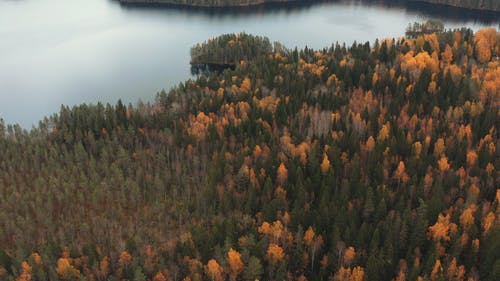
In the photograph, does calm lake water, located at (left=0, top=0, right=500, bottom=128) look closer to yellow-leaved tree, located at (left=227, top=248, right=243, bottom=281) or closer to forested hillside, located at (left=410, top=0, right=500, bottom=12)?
forested hillside, located at (left=410, top=0, right=500, bottom=12)

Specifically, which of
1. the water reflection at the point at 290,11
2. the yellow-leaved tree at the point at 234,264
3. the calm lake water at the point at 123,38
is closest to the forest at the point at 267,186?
the yellow-leaved tree at the point at 234,264

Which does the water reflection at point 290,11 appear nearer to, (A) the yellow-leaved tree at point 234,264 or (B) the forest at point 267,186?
(B) the forest at point 267,186

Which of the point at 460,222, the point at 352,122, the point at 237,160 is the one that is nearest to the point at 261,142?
the point at 237,160

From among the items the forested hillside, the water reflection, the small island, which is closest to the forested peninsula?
the forested hillside

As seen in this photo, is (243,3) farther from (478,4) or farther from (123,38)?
(478,4)

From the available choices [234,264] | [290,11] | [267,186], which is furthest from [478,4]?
[234,264]

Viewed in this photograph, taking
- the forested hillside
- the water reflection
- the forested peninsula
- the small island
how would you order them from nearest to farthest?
the small island → the water reflection → the forested hillside → the forested peninsula

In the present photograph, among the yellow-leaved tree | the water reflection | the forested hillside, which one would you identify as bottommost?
the yellow-leaved tree
